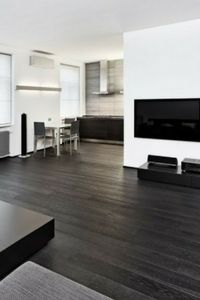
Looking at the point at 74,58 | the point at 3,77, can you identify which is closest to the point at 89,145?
the point at 74,58

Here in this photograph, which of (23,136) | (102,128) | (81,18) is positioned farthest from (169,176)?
(102,128)

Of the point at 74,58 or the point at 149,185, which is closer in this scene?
the point at 149,185

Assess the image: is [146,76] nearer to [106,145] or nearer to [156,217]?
[156,217]

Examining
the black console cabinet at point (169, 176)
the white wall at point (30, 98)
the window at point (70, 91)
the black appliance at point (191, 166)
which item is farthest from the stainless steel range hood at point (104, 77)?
the black appliance at point (191, 166)

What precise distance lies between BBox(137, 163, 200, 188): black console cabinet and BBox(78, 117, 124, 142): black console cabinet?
3950 millimetres

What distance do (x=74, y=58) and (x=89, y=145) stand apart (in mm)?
2957

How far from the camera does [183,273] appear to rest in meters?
2.12

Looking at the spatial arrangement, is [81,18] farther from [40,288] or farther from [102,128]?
[102,128]

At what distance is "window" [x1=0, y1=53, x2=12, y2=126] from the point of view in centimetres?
648

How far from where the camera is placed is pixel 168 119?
5020mm

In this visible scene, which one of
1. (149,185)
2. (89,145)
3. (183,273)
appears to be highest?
(89,145)

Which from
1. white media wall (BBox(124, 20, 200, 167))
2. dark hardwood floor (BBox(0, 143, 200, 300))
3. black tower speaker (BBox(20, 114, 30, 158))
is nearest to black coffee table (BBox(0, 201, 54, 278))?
dark hardwood floor (BBox(0, 143, 200, 300))

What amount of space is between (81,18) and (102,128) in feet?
16.0

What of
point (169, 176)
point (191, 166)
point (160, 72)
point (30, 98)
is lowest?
point (169, 176)
